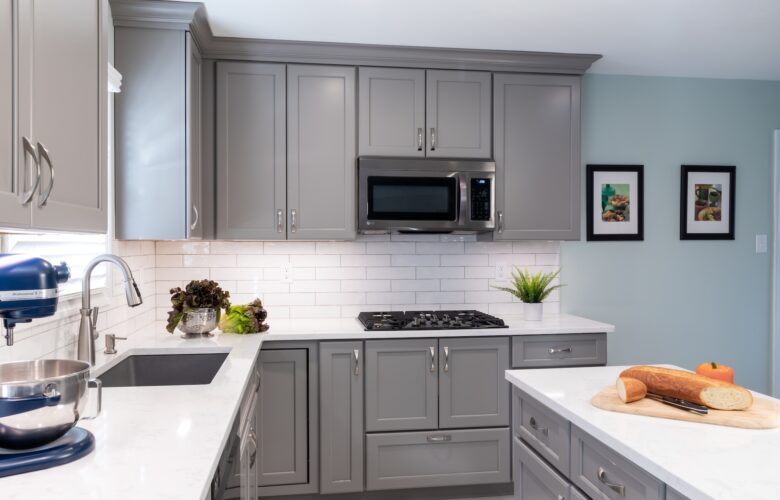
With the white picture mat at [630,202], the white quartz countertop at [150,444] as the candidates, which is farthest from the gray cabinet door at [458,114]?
the white quartz countertop at [150,444]

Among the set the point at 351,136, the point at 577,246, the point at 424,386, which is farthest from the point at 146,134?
the point at 577,246

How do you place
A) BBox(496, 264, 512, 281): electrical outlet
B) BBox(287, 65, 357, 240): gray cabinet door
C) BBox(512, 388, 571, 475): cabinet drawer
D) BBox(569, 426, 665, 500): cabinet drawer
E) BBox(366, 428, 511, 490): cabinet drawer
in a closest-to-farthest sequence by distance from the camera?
BBox(569, 426, 665, 500): cabinet drawer
BBox(512, 388, 571, 475): cabinet drawer
BBox(366, 428, 511, 490): cabinet drawer
BBox(287, 65, 357, 240): gray cabinet door
BBox(496, 264, 512, 281): electrical outlet

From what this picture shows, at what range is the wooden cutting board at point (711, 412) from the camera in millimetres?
1450

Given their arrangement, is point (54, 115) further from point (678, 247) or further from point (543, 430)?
point (678, 247)

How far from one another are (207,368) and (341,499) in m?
1.21

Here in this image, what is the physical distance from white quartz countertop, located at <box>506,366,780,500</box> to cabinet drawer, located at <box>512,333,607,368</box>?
1.42 meters

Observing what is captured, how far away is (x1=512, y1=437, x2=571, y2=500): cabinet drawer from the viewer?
69.1 inches

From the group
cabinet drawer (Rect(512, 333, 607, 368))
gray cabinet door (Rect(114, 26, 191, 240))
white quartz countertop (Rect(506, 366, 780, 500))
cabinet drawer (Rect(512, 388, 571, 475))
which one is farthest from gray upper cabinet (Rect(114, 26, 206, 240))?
white quartz countertop (Rect(506, 366, 780, 500))

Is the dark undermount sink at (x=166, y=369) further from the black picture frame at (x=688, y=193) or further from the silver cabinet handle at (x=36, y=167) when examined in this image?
the black picture frame at (x=688, y=193)

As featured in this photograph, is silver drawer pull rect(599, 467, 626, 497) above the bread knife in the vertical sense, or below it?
below

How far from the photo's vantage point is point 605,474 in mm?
1495

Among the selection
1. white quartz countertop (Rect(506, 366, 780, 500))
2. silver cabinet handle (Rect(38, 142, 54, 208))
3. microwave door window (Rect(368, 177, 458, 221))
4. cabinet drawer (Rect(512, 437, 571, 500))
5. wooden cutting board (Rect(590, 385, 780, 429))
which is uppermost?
microwave door window (Rect(368, 177, 458, 221))

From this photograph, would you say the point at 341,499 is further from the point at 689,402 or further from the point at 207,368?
the point at 689,402

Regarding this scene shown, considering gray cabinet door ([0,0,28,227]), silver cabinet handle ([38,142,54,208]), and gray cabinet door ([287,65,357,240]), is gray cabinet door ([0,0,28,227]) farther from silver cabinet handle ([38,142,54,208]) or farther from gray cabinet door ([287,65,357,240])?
gray cabinet door ([287,65,357,240])
